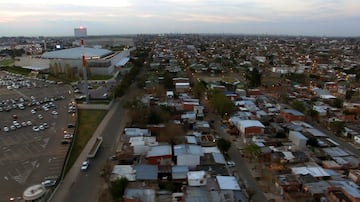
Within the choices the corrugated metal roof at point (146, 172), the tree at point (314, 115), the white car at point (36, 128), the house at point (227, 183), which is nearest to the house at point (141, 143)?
the corrugated metal roof at point (146, 172)

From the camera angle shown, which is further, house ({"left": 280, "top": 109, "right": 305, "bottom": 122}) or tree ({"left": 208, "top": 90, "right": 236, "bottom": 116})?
tree ({"left": 208, "top": 90, "right": 236, "bottom": 116})

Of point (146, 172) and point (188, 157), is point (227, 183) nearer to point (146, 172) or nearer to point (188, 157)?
point (188, 157)

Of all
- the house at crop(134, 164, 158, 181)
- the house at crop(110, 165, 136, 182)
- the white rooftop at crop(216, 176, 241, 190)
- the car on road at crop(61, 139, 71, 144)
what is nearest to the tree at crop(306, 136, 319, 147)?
the white rooftop at crop(216, 176, 241, 190)

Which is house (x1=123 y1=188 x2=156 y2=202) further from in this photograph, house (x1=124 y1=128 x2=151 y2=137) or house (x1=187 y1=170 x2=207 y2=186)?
house (x1=124 y1=128 x2=151 y2=137)

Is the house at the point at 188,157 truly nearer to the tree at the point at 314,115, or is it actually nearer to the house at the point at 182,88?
the tree at the point at 314,115

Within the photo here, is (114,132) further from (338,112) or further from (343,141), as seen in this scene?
(338,112)

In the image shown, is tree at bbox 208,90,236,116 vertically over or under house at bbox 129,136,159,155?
over

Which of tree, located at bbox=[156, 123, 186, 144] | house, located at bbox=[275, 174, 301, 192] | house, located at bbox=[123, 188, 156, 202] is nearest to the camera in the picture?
house, located at bbox=[123, 188, 156, 202]
